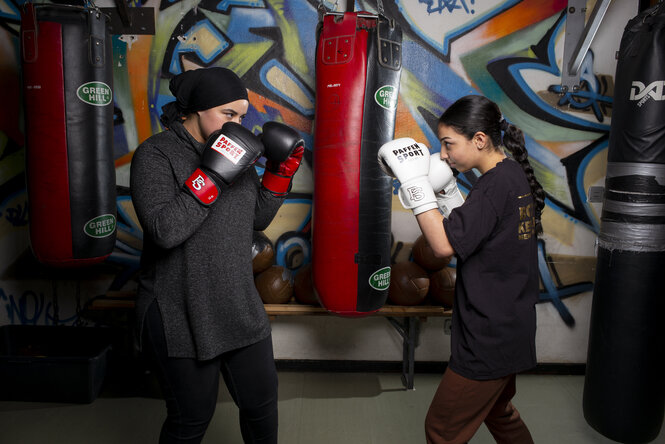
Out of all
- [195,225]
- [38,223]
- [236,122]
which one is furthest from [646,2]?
[38,223]

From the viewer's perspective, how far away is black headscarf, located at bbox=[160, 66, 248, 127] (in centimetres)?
152

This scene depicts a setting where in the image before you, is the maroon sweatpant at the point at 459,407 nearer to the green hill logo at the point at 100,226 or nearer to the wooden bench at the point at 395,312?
the wooden bench at the point at 395,312

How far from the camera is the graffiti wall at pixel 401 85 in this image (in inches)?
121

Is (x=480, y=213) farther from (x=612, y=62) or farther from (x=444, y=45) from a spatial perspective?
(x=612, y=62)

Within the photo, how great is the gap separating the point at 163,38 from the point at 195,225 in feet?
7.07

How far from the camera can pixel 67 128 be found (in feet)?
7.70

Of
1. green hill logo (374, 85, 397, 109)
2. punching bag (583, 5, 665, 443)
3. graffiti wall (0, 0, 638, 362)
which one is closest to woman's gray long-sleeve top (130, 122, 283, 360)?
green hill logo (374, 85, 397, 109)

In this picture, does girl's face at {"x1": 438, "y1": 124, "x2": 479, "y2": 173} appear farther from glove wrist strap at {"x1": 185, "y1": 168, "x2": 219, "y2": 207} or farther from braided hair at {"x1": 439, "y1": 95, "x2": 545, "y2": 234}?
glove wrist strap at {"x1": 185, "y1": 168, "x2": 219, "y2": 207}

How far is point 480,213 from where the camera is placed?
1462 millimetres

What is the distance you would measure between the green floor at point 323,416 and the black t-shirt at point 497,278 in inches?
45.8

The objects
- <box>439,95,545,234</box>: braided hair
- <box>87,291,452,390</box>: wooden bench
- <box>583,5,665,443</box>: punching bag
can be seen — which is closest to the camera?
<box>439,95,545,234</box>: braided hair

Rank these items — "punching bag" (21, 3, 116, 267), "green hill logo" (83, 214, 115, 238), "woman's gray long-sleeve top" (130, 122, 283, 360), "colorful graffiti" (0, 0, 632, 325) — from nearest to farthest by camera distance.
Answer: "woman's gray long-sleeve top" (130, 122, 283, 360) < "punching bag" (21, 3, 116, 267) < "green hill logo" (83, 214, 115, 238) < "colorful graffiti" (0, 0, 632, 325)

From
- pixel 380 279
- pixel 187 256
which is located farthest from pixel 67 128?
pixel 380 279

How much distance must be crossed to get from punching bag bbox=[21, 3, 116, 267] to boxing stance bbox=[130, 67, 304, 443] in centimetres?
104
